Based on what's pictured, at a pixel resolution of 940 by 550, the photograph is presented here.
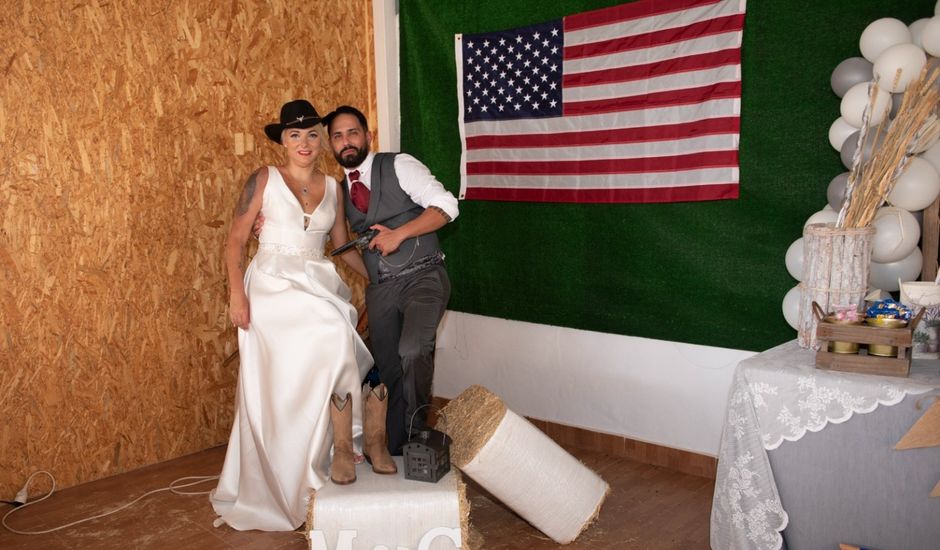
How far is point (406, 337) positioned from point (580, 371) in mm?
1229

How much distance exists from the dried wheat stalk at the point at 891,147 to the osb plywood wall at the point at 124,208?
2979 millimetres

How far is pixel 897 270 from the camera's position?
2.80 metres

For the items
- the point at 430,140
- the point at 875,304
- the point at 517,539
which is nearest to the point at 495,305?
the point at 430,140

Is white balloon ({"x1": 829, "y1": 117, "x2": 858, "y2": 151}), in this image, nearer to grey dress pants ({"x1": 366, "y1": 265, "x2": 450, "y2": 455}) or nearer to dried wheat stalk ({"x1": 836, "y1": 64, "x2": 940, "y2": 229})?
dried wheat stalk ({"x1": 836, "y1": 64, "x2": 940, "y2": 229})

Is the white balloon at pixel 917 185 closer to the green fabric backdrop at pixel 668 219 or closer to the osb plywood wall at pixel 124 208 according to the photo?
the green fabric backdrop at pixel 668 219

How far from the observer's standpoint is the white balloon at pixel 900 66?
2.59m

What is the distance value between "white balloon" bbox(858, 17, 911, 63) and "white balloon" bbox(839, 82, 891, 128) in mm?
117

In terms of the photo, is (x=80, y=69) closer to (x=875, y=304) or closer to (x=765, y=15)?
(x=765, y=15)

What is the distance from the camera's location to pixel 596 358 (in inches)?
163

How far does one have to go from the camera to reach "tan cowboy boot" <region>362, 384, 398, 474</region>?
3.04 metres

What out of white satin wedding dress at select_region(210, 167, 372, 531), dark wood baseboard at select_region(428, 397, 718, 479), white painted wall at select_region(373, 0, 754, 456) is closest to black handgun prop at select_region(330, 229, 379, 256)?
white satin wedding dress at select_region(210, 167, 372, 531)

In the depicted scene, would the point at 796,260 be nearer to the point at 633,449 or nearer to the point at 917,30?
the point at 917,30

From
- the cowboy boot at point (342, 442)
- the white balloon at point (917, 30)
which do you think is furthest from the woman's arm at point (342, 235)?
the white balloon at point (917, 30)

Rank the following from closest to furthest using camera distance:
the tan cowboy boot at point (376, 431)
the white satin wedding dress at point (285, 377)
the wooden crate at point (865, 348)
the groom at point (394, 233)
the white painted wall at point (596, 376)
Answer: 1. the wooden crate at point (865, 348)
2. the tan cowboy boot at point (376, 431)
3. the white satin wedding dress at point (285, 377)
4. the groom at point (394, 233)
5. the white painted wall at point (596, 376)
